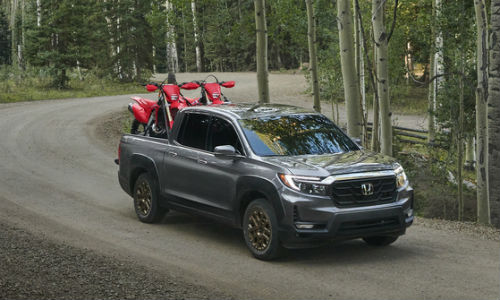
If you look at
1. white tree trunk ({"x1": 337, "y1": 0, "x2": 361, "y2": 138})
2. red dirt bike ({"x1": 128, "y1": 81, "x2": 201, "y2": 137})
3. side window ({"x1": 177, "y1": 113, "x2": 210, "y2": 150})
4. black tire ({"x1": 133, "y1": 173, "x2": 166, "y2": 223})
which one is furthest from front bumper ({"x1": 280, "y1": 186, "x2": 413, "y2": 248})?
white tree trunk ({"x1": 337, "y1": 0, "x2": 361, "y2": 138})

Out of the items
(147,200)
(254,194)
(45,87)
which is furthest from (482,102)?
(45,87)

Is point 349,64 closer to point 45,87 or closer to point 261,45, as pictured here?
point 261,45

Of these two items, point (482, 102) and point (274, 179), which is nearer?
point (274, 179)

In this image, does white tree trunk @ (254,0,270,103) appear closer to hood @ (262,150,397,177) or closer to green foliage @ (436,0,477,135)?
green foliage @ (436,0,477,135)

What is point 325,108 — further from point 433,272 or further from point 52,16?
point 433,272

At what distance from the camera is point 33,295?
22.7 ft

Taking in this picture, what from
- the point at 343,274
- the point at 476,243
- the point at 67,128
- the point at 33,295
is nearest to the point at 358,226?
the point at 343,274

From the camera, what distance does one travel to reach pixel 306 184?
329 inches

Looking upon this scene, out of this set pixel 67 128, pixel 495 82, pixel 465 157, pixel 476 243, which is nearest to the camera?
pixel 476 243

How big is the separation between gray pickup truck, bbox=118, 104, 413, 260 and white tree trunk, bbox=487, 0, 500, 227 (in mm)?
5820

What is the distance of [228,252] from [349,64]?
769 centimetres

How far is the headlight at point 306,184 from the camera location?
8.31 metres

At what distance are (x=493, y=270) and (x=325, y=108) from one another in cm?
3463

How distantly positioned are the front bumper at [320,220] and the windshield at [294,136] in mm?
1047
